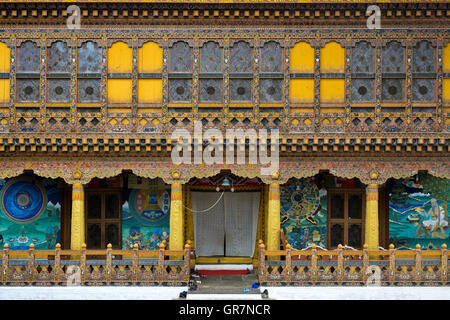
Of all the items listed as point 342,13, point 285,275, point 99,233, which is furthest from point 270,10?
point 99,233

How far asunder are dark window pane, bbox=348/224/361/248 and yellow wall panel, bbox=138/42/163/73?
8.30 m

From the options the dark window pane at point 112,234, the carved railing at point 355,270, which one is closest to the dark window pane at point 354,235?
the carved railing at point 355,270

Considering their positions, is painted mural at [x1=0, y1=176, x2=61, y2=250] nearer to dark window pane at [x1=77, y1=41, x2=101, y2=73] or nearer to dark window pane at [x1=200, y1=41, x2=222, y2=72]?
dark window pane at [x1=77, y1=41, x2=101, y2=73]

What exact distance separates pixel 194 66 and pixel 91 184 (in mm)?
5614

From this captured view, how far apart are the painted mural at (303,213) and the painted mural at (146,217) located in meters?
4.07

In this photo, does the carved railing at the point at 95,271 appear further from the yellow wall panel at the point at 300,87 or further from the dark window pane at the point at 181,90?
the yellow wall panel at the point at 300,87

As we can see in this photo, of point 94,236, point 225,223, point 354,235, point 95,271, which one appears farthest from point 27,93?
point 354,235

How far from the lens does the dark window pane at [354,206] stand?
1812cm

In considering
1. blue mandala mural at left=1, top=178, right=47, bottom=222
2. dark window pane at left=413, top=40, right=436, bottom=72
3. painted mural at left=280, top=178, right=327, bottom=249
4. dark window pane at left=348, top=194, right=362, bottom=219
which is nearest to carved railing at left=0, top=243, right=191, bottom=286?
blue mandala mural at left=1, top=178, right=47, bottom=222

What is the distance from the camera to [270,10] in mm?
16188

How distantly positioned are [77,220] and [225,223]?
16.5 feet

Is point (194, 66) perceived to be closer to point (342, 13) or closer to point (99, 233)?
point (342, 13)

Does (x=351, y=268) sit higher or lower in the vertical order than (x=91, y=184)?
lower

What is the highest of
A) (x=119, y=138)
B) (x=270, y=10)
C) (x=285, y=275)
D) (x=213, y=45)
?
(x=270, y=10)
